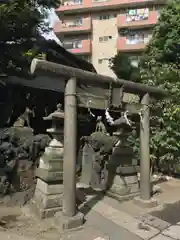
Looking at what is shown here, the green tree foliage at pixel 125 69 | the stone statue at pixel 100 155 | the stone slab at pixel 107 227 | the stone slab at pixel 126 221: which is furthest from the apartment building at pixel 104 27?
the stone slab at pixel 107 227

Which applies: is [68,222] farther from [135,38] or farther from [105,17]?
[105,17]

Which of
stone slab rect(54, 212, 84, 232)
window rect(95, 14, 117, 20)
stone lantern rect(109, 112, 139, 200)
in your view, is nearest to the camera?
stone slab rect(54, 212, 84, 232)

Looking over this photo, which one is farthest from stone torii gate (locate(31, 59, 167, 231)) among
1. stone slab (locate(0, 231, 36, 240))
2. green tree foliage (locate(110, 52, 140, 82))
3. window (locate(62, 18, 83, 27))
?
window (locate(62, 18, 83, 27))

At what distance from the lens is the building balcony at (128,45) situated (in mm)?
26877

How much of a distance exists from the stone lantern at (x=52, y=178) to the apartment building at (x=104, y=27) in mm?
21526

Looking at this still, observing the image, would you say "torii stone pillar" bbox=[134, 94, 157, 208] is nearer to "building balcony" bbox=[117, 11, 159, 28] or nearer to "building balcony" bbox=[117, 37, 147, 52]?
"building balcony" bbox=[117, 37, 147, 52]

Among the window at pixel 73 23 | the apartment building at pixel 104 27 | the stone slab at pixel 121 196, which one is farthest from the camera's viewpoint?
the window at pixel 73 23

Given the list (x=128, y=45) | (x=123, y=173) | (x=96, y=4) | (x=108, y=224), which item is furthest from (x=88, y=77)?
(x=96, y=4)

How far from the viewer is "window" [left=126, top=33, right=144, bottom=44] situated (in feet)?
89.7

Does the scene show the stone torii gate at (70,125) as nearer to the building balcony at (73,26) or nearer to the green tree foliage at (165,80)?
the green tree foliage at (165,80)

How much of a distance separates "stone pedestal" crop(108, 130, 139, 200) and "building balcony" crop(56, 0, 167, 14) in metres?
23.5

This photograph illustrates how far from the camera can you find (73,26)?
97.6ft

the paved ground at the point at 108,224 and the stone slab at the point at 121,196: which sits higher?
the stone slab at the point at 121,196

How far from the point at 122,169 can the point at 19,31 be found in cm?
760
